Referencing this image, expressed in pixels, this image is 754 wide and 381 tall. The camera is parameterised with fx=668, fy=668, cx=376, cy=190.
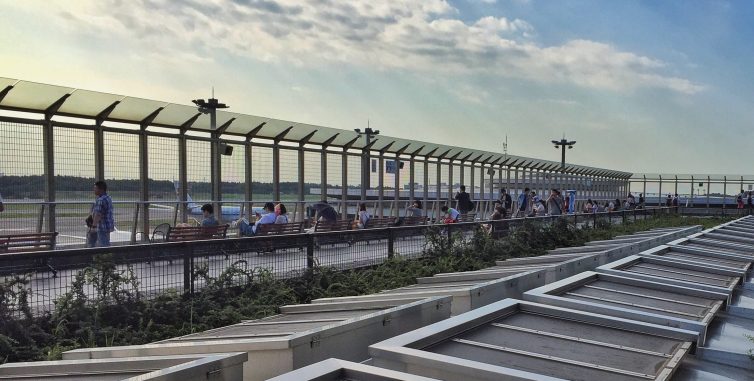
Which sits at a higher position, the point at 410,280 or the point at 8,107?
the point at 8,107

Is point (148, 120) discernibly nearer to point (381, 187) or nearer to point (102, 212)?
point (102, 212)

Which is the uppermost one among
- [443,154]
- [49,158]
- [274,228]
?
[443,154]

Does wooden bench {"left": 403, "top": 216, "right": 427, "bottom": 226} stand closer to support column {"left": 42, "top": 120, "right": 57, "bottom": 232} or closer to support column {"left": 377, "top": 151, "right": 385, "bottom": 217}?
support column {"left": 377, "top": 151, "right": 385, "bottom": 217}

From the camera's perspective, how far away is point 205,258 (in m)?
6.30

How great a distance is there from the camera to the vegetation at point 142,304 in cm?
499

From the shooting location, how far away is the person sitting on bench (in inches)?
549

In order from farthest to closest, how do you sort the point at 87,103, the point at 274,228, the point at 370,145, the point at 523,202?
the point at 523,202, the point at 370,145, the point at 274,228, the point at 87,103

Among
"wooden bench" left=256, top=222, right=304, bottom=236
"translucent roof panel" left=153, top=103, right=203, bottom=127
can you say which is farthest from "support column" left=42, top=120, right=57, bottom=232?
"wooden bench" left=256, top=222, right=304, bottom=236

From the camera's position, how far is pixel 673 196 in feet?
148

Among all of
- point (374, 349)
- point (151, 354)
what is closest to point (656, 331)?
point (374, 349)

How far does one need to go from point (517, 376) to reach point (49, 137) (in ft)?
37.2

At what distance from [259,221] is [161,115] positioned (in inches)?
123

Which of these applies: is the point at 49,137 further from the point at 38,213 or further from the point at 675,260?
the point at 675,260

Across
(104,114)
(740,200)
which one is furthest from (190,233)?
(740,200)
